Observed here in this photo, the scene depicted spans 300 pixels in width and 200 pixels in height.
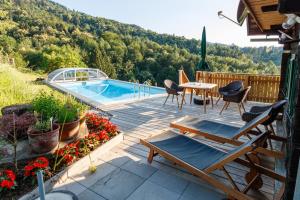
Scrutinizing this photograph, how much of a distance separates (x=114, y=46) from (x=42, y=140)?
104 ft

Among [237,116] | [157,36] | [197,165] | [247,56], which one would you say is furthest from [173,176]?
[157,36]

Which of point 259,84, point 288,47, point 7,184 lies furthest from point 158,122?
point 259,84

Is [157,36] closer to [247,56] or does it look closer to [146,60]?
[146,60]

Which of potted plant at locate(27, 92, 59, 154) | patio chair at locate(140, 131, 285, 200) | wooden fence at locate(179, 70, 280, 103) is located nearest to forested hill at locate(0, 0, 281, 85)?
wooden fence at locate(179, 70, 280, 103)

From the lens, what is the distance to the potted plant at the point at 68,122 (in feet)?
9.95

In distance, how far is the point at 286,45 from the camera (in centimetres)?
503

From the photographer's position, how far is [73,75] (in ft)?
41.4

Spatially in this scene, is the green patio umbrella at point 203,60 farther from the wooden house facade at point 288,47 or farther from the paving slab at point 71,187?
the paving slab at point 71,187

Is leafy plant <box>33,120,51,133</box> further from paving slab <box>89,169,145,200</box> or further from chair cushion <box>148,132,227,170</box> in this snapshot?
chair cushion <box>148,132,227,170</box>

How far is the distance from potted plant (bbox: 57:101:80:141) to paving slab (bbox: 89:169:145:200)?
105 centimetres

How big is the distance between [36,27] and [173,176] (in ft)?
102

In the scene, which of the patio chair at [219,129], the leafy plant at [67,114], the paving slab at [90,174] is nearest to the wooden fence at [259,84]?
the patio chair at [219,129]

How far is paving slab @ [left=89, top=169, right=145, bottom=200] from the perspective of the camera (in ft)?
7.15

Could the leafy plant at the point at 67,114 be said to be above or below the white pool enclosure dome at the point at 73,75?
below
